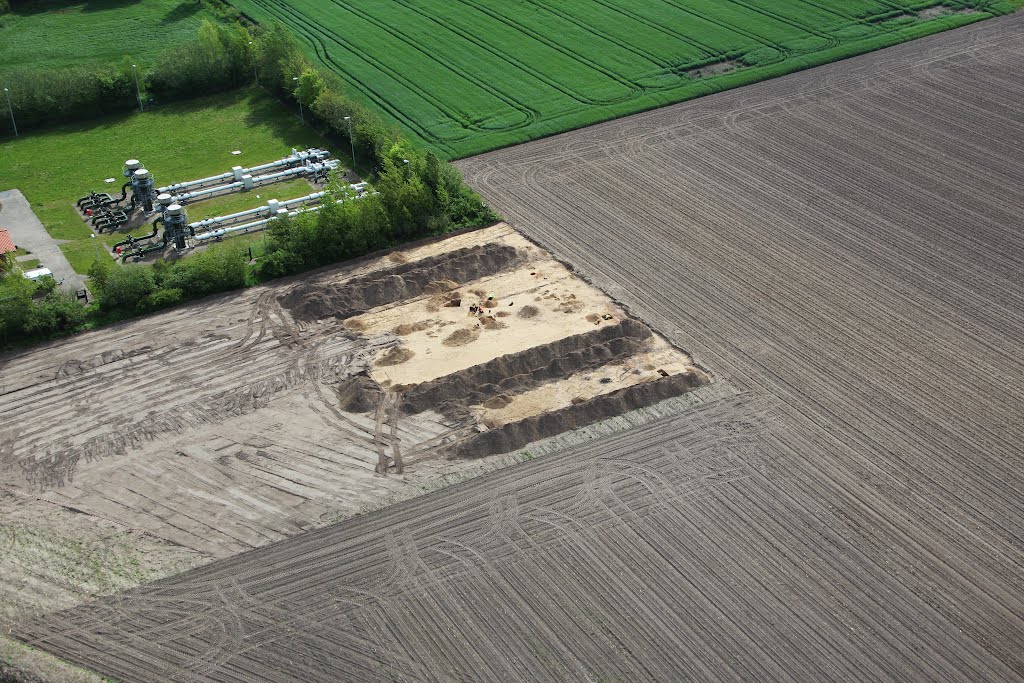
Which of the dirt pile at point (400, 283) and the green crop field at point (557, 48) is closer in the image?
the dirt pile at point (400, 283)

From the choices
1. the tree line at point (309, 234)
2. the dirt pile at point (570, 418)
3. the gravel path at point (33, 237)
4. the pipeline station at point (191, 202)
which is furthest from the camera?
the pipeline station at point (191, 202)

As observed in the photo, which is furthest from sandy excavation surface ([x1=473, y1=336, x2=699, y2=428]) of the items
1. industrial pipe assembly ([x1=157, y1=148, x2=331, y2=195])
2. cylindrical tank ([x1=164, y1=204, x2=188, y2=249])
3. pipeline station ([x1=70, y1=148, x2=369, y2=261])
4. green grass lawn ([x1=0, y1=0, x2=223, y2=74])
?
green grass lawn ([x1=0, y1=0, x2=223, y2=74])

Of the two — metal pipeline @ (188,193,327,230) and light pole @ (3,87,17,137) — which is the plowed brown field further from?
light pole @ (3,87,17,137)

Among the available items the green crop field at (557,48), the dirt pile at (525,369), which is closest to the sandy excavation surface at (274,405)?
the dirt pile at (525,369)

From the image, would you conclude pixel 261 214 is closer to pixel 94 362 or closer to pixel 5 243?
pixel 5 243

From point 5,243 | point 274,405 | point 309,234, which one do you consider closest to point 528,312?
point 309,234

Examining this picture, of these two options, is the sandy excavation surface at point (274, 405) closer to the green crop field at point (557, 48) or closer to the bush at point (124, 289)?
the bush at point (124, 289)

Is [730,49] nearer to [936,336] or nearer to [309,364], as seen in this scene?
[936,336]
